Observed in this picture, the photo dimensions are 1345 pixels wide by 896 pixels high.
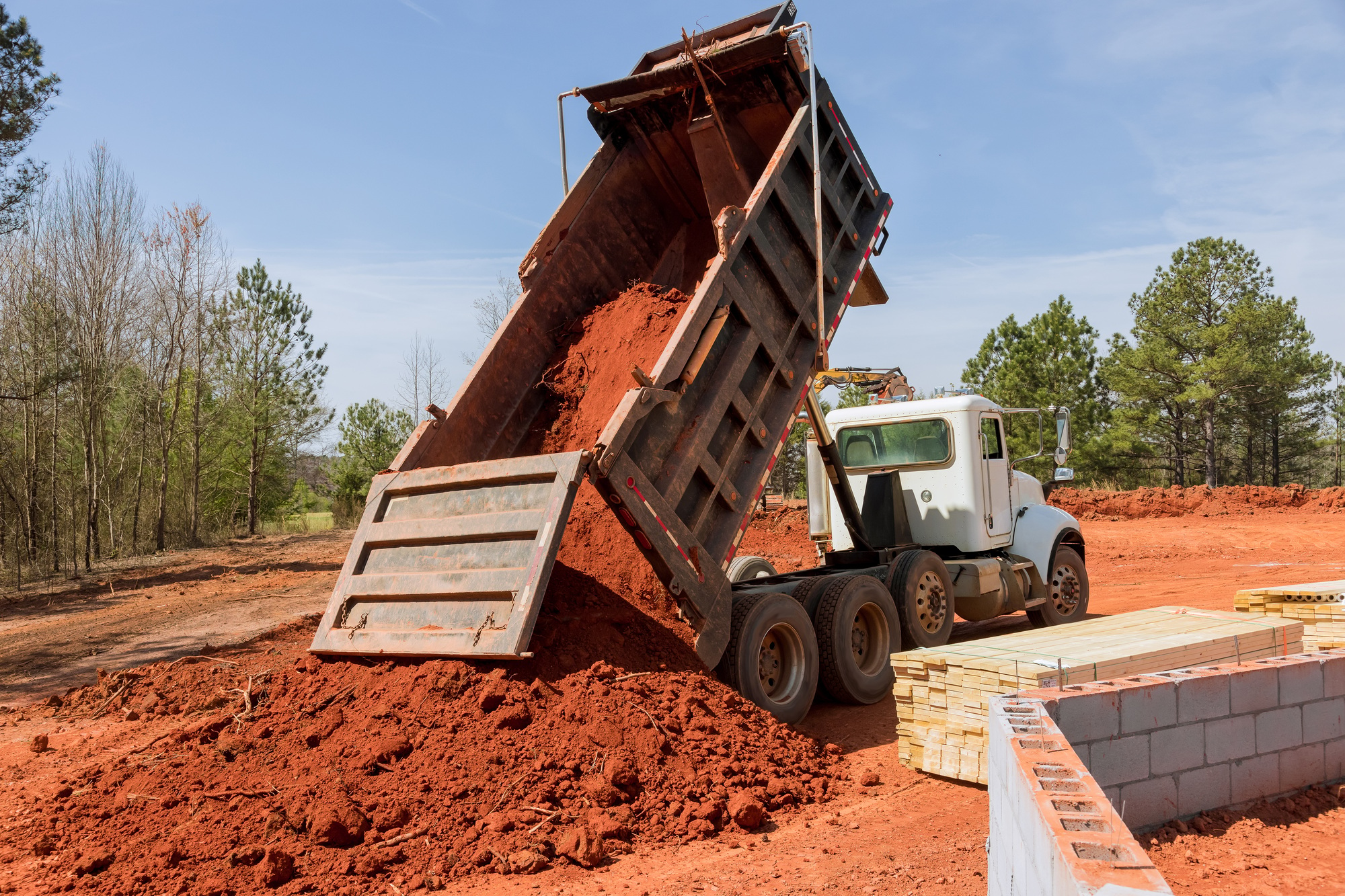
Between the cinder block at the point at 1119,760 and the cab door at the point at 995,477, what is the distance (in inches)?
195

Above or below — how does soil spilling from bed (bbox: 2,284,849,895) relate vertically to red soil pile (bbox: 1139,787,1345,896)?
above

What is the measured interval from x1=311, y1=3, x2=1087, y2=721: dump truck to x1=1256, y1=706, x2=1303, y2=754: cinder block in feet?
8.99

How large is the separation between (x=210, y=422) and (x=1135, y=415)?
3092 centimetres

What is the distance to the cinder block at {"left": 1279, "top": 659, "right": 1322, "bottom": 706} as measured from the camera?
4828 millimetres

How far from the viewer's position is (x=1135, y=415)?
31.9 m

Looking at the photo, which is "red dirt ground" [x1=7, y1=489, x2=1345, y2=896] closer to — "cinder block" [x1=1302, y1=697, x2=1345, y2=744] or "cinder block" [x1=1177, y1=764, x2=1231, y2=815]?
"cinder block" [x1=1177, y1=764, x2=1231, y2=815]

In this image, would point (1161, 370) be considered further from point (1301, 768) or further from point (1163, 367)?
point (1301, 768)

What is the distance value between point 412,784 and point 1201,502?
87.3 ft

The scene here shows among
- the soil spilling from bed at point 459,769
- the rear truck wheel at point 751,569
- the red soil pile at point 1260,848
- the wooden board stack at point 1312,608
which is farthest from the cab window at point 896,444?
the red soil pile at point 1260,848

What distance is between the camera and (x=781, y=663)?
6492 millimetres

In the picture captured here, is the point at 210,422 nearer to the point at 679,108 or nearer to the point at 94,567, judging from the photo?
the point at 94,567

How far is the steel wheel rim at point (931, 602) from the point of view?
8078mm

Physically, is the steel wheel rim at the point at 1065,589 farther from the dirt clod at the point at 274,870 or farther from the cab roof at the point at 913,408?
the dirt clod at the point at 274,870

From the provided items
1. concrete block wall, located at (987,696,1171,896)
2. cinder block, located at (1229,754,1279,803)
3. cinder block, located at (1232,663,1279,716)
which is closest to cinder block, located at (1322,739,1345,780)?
cinder block, located at (1229,754,1279,803)
